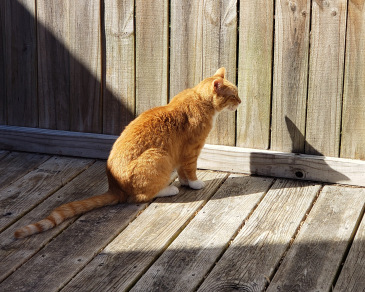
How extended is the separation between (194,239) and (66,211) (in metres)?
0.77

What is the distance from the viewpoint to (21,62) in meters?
4.59

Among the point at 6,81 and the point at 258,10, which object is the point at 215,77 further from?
the point at 6,81

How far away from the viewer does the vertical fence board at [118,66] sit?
4.28 m

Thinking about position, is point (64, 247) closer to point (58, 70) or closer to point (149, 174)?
point (149, 174)

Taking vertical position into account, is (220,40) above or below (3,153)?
above

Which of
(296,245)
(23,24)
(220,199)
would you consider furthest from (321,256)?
(23,24)

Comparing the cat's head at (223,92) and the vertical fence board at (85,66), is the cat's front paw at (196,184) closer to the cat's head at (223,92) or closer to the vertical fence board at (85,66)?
the cat's head at (223,92)

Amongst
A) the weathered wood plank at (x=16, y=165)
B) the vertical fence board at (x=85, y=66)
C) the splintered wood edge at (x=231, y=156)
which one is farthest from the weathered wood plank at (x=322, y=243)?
the weathered wood plank at (x=16, y=165)

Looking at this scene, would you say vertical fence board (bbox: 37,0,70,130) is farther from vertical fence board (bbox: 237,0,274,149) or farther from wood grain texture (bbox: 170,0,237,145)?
vertical fence board (bbox: 237,0,274,149)

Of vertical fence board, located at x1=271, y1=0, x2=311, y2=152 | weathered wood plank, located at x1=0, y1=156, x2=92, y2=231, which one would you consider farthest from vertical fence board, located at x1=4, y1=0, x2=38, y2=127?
vertical fence board, located at x1=271, y1=0, x2=311, y2=152

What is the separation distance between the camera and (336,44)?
12.6 feet

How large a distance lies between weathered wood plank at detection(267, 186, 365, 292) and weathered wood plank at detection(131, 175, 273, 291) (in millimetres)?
362

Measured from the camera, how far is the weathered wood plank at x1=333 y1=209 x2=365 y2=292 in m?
2.86

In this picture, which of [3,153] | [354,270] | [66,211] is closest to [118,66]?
[3,153]
